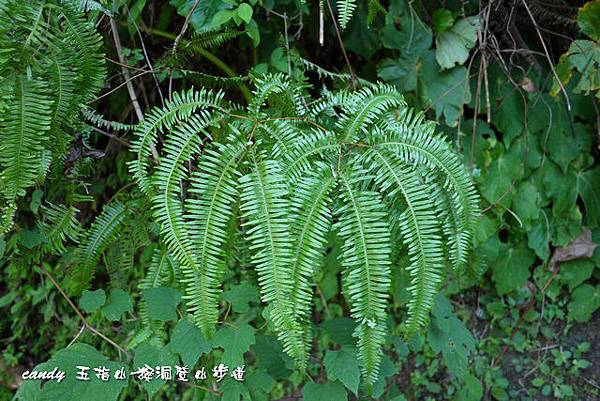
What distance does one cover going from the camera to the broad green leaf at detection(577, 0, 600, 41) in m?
1.91

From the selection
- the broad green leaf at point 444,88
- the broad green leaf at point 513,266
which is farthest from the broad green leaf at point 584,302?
the broad green leaf at point 444,88

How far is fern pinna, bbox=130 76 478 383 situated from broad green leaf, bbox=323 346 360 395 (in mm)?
96

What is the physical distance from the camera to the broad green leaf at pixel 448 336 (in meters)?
1.59

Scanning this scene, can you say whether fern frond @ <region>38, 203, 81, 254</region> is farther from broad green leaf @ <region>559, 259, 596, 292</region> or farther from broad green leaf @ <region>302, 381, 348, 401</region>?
broad green leaf @ <region>559, 259, 596, 292</region>

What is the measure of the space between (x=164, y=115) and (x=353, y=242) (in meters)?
0.51

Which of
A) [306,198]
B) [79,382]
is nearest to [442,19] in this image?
[306,198]

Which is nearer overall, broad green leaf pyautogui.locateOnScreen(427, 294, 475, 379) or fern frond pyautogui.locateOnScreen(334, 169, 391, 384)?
fern frond pyautogui.locateOnScreen(334, 169, 391, 384)

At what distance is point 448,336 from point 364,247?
660 millimetres

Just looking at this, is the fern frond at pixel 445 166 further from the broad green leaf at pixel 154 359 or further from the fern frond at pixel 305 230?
the broad green leaf at pixel 154 359

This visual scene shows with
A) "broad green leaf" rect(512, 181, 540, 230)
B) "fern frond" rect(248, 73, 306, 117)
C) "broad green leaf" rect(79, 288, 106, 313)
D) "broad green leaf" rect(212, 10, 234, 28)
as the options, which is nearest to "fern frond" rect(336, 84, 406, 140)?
"fern frond" rect(248, 73, 306, 117)

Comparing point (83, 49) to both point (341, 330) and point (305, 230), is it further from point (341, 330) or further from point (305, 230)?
point (341, 330)

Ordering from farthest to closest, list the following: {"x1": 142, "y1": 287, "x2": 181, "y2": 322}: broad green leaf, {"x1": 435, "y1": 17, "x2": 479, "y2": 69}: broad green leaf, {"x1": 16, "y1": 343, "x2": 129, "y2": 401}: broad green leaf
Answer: {"x1": 435, "y1": 17, "x2": 479, "y2": 69}: broad green leaf → {"x1": 142, "y1": 287, "x2": 181, "y2": 322}: broad green leaf → {"x1": 16, "y1": 343, "x2": 129, "y2": 401}: broad green leaf

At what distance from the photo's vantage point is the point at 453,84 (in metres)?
2.17

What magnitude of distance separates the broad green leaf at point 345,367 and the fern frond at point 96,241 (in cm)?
68
